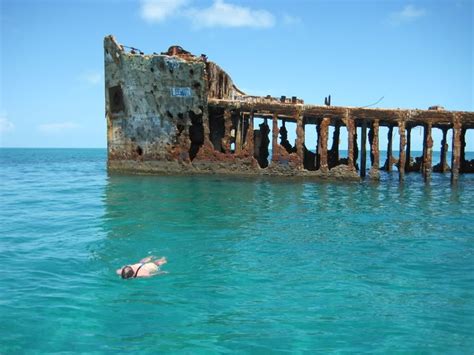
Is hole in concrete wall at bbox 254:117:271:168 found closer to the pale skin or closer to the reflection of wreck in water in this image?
the reflection of wreck in water

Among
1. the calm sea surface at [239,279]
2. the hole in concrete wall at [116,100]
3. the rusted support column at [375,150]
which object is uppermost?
the hole in concrete wall at [116,100]

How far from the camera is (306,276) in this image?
27.0 ft

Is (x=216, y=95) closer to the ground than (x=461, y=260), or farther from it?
farther from it

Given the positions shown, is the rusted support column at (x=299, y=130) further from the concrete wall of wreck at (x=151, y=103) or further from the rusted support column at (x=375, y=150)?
the concrete wall of wreck at (x=151, y=103)

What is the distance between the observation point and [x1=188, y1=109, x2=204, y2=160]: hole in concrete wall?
76.8 ft

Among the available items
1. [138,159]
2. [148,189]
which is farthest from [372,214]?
[138,159]

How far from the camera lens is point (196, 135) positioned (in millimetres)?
23828

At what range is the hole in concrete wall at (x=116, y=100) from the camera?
2258 cm

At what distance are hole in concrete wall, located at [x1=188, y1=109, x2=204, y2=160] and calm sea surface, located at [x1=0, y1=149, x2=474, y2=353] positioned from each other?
821cm

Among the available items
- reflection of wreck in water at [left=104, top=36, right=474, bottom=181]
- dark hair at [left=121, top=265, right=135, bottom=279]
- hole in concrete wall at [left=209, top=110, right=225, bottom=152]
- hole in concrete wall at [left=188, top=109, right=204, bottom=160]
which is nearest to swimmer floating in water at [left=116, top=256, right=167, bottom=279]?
dark hair at [left=121, top=265, right=135, bottom=279]

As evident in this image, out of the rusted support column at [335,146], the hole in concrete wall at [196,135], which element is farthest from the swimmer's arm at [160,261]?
the rusted support column at [335,146]

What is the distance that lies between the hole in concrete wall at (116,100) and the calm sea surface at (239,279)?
26.1ft

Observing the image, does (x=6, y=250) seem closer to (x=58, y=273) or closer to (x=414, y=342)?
(x=58, y=273)

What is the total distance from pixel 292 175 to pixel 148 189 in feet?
22.3
